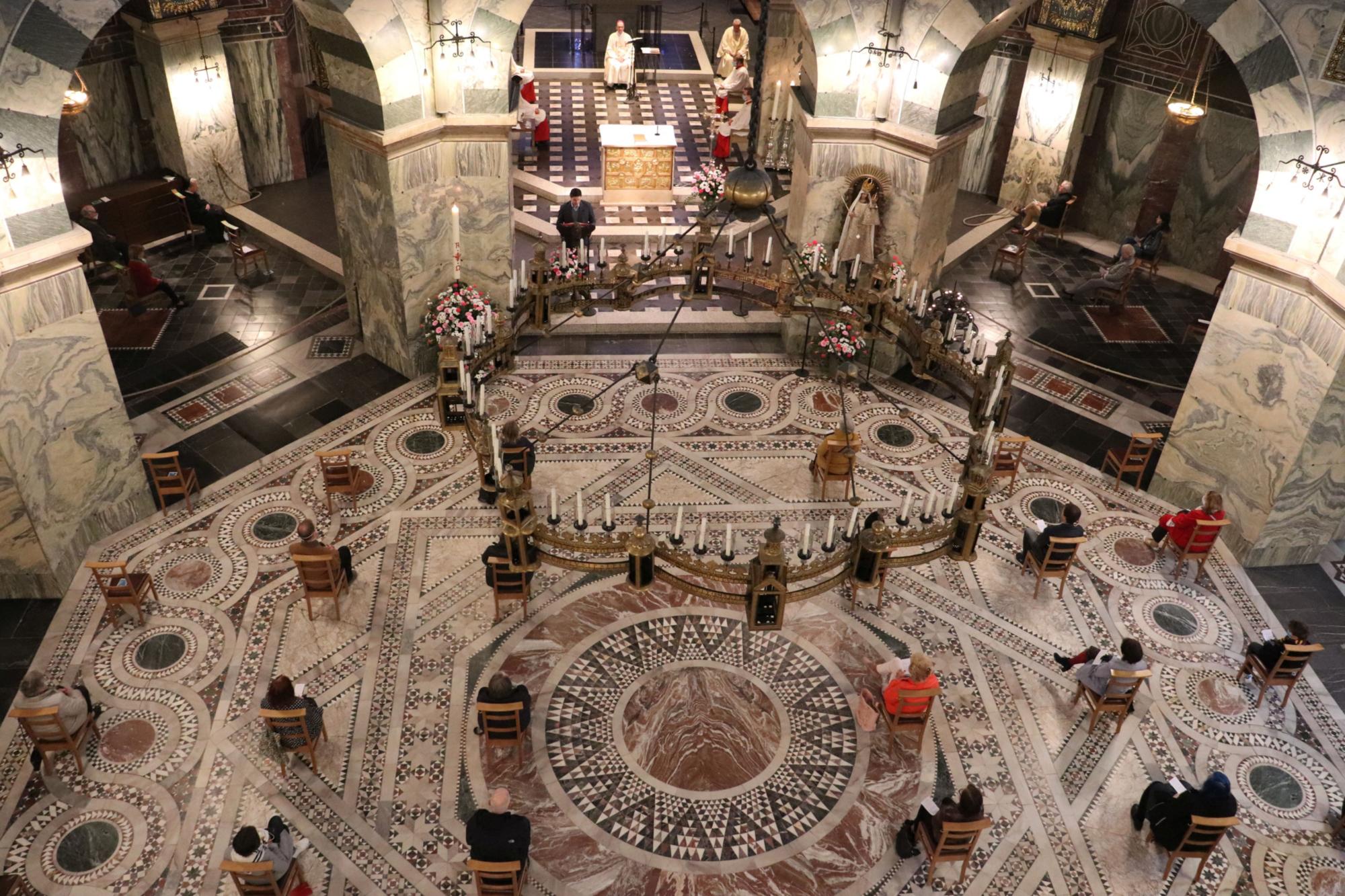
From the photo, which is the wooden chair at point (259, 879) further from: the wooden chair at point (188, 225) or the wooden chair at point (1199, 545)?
the wooden chair at point (188, 225)

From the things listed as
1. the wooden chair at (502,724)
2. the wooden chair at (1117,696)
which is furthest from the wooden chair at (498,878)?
the wooden chair at (1117,696)

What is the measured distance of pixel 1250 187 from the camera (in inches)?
600

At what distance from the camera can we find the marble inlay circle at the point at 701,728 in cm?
875

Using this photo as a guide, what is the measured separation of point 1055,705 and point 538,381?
6702mm

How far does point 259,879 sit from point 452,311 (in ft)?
22.1

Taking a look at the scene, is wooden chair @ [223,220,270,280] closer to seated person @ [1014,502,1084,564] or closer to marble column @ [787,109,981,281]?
marble column @ [787,109,981,281]

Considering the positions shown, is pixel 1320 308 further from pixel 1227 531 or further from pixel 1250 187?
pixel 1250 187

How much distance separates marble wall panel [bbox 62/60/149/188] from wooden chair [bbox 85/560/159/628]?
26.6 ft

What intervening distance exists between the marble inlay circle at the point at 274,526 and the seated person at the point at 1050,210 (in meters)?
10.7

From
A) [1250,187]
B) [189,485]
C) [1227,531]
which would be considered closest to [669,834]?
[189,485]

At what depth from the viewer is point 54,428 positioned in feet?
32.3

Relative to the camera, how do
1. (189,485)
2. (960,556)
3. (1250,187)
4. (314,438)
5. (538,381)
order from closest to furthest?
1. (960,556)
2. (189,485)
3. (314,438)
4. (538,381)
5. (1250,187)

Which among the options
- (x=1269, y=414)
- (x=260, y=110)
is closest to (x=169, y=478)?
(x=260, y=110)

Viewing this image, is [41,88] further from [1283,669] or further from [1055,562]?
[1283,669]
